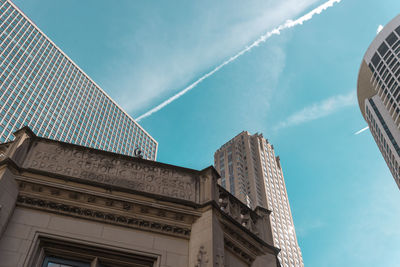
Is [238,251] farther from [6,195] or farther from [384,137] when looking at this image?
[384,137]

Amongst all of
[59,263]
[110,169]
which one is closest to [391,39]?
[110,169]

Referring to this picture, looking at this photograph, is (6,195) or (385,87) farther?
(385,87)

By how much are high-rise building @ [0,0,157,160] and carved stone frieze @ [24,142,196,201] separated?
322 feet

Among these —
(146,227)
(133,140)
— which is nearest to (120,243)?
(146,227)

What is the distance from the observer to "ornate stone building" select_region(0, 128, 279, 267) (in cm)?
888

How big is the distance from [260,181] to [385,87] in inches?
2905

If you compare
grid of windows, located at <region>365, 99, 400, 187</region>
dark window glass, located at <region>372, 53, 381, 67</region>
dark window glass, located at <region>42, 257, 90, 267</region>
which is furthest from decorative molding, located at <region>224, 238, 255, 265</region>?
dark window glass, located at <region>372, 53, 381, 67</region>

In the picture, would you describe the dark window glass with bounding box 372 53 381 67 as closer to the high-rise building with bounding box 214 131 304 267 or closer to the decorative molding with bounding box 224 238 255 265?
the high-rise building with bounding box 214 131 304 267

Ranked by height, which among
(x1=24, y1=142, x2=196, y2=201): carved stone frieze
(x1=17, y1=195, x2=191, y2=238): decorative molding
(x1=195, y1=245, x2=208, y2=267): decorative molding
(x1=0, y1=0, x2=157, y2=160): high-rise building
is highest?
(x1=0, y1=0, x2=157, y2=160): high-rise building

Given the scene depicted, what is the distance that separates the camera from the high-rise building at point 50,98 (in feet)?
363

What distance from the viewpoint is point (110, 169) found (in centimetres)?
A: 1074

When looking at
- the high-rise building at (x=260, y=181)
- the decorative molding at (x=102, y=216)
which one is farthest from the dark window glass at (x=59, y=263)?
the high-rise building at (x=260, y=181)

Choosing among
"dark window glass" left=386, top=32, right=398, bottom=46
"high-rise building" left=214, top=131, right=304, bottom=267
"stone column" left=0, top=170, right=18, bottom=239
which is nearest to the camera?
"stone column" left=0, top=170, right=18, bottom=239

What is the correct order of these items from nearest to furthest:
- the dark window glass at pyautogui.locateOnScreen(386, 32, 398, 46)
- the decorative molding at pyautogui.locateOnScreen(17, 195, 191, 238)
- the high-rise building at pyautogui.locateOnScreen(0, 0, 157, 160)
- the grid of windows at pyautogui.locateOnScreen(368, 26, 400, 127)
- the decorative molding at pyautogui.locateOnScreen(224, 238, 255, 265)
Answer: the decorative molding at pyautogui.locateOnScreen(17, 195, 191, 238)
the decorative molding at pyautogui.locateOnScreen(224, 238, 255, 265)
the grid of windows at pyautogui.locateOnScreen(368, 26, 400, 127)
the dark window glass at pyautogui.locateOnScreen(386, 32, 398, 46)
the high-rise building at pyautogui.locateOnScreen(0, 0, 157, 160)
